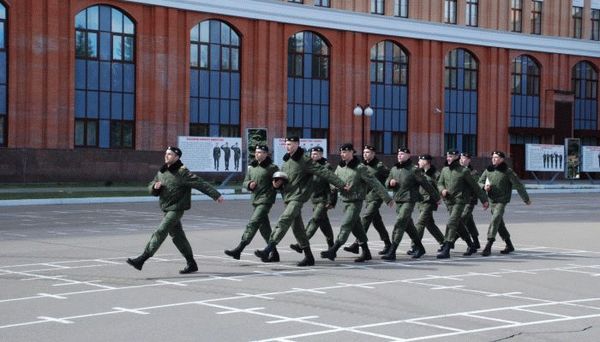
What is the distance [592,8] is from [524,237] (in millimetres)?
49947

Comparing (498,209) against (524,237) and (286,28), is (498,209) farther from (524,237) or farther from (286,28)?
(286,28)

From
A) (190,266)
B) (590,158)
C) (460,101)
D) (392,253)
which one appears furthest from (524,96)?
(190,266)

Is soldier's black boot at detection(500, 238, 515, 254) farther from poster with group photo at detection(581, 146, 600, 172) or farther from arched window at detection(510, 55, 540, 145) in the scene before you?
arched window at detection(510, 55, 540, 145)

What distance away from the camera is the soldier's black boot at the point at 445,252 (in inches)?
706

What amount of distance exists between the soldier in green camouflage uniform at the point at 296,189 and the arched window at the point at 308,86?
38.9m

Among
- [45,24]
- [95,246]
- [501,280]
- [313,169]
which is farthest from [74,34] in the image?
[501,280]

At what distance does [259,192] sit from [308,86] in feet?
132

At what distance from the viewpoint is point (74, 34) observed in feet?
154

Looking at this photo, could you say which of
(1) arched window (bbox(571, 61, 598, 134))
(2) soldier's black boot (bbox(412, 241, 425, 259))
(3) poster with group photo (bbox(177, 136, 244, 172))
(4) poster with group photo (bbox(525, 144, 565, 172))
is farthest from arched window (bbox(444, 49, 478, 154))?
(2) soldier's black boot (bbox(412, 241, 425, 259))

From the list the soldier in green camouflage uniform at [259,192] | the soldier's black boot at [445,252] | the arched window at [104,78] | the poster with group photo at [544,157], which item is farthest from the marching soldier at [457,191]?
the poster with group photo at [544,157]

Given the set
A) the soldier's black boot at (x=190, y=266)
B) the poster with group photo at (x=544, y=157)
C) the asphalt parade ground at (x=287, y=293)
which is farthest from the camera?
the poster with group photo at (x=544, y=157)

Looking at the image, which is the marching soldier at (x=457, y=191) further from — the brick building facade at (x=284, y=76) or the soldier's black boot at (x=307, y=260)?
the brick building facade at (x=284, y=76)

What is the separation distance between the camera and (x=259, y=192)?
16438 millimetres

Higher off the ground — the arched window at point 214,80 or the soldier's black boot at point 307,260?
the arched window at point 214,80
